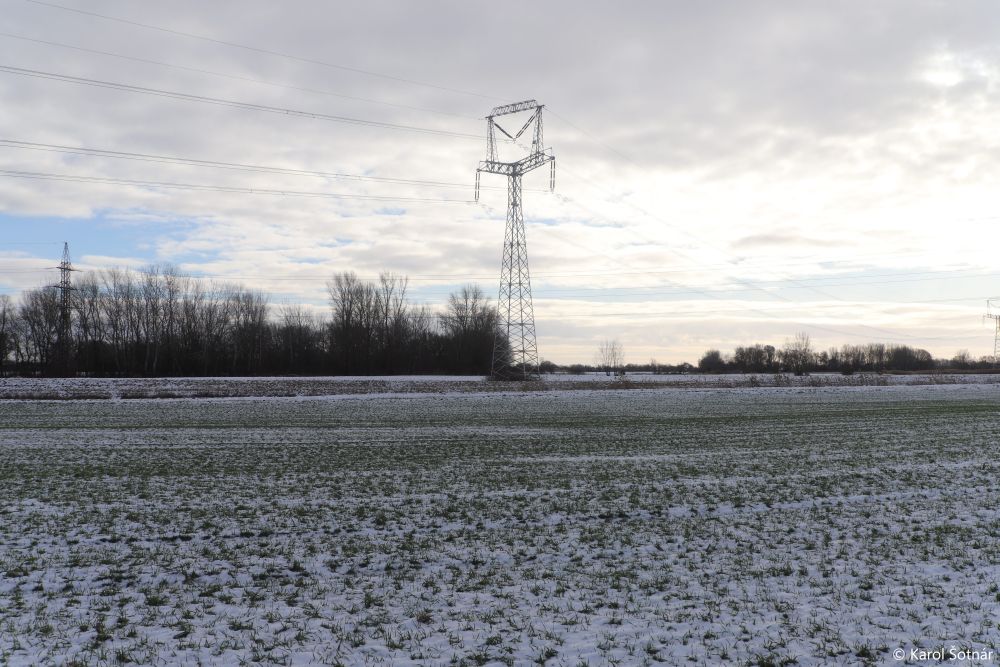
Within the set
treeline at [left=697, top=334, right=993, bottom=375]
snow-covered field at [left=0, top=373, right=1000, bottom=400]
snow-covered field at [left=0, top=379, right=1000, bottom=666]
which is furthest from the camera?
treeline at [left=697, top=334, right=993, bottom=375]

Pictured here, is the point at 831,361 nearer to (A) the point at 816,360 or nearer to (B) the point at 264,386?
(A) the point at 816,360

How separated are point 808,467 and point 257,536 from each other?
14535 mm

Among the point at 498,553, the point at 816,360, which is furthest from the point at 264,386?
the point at 816,360

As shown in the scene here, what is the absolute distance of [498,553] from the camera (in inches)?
393

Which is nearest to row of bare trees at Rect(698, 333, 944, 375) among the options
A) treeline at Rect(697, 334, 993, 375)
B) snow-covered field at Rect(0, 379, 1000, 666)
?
treeline at Rect(697, 334, 993, 375)

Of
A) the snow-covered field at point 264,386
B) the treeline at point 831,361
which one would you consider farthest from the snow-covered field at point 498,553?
the treeline at point 831,361

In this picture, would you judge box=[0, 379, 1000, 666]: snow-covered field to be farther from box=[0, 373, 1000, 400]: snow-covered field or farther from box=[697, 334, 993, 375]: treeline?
box=[697, 334, 993, 375]: treeline

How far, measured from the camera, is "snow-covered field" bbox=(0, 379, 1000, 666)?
22.1 feet

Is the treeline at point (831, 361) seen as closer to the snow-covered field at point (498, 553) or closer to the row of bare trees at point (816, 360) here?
the row of bare trees at point (816, 360)

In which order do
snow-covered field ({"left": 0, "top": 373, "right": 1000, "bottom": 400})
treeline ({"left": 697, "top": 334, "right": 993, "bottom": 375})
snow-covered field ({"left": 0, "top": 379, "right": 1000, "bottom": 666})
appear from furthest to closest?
treeline ({"left": 697, "top": 334, "right": 993, "bottom": 375})
snow-covered field ({"left": 0, "top": 373, "right": 1000, "bottom": 400})
snow-covered field ({"left": 0, "top": 379, "right": 1000, "bottom": 666})

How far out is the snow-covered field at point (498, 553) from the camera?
674 centimetres

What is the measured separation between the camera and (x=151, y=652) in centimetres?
652

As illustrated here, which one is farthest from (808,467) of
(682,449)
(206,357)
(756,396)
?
(206,357)

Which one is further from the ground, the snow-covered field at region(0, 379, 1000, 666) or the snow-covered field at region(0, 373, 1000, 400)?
the snow-covered field at region(0, 373, 1000, 400)
